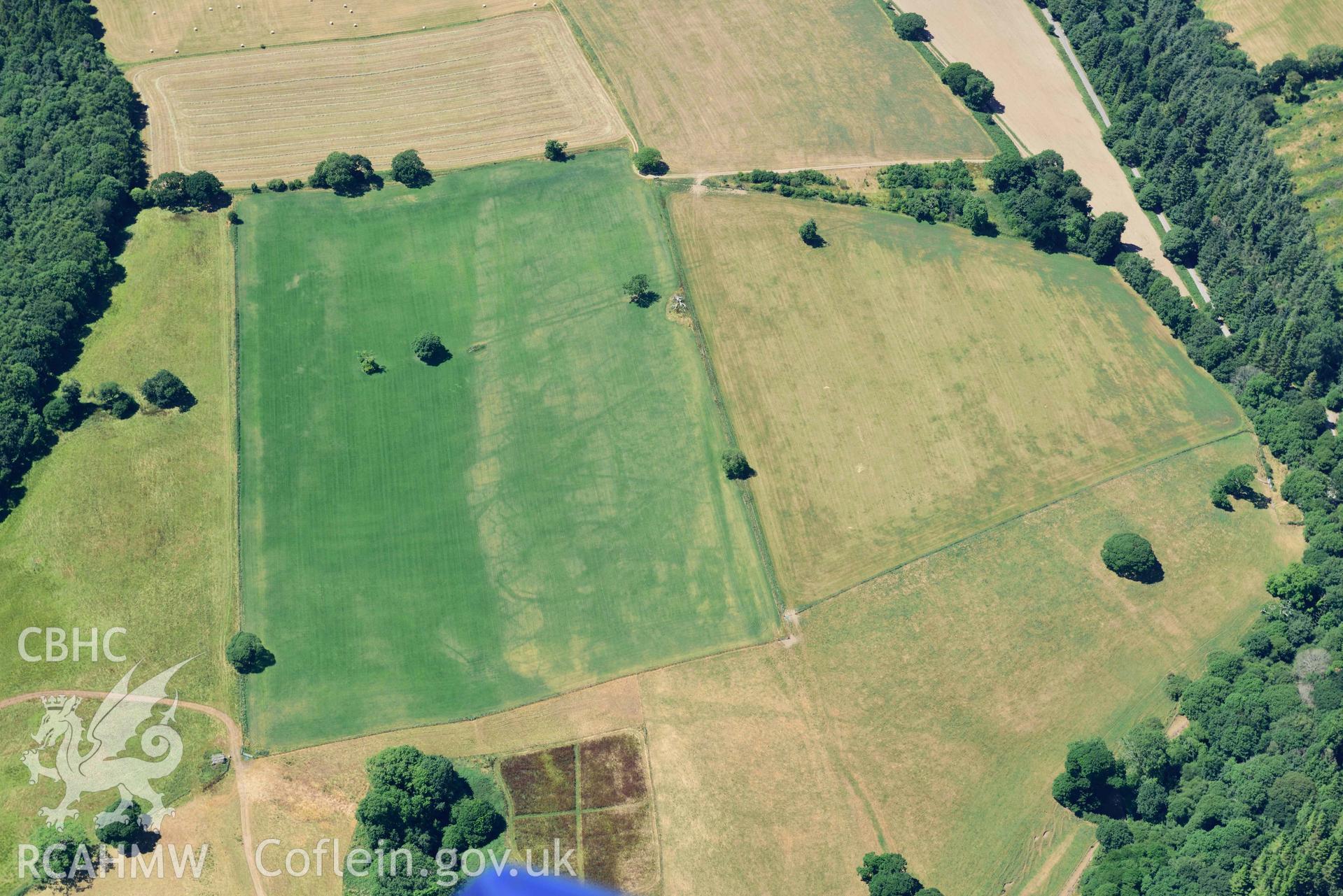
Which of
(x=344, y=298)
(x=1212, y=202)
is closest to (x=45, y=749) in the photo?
(x=344, y=298)

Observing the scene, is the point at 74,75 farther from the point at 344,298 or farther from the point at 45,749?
the point at 45,749

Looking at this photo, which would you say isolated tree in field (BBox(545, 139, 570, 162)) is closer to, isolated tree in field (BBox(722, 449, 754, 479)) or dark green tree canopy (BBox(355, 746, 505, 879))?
isolated tree in field (BBox(722, 449, 754, 479))

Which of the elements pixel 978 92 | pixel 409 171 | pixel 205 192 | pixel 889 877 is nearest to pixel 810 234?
pixel 978 92

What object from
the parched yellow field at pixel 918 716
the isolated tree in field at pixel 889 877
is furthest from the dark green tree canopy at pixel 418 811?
the isolated tree in field at pixel 889 877

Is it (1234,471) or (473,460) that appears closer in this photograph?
(1234,471)

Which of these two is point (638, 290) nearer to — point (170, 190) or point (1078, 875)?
point (170, 190)
